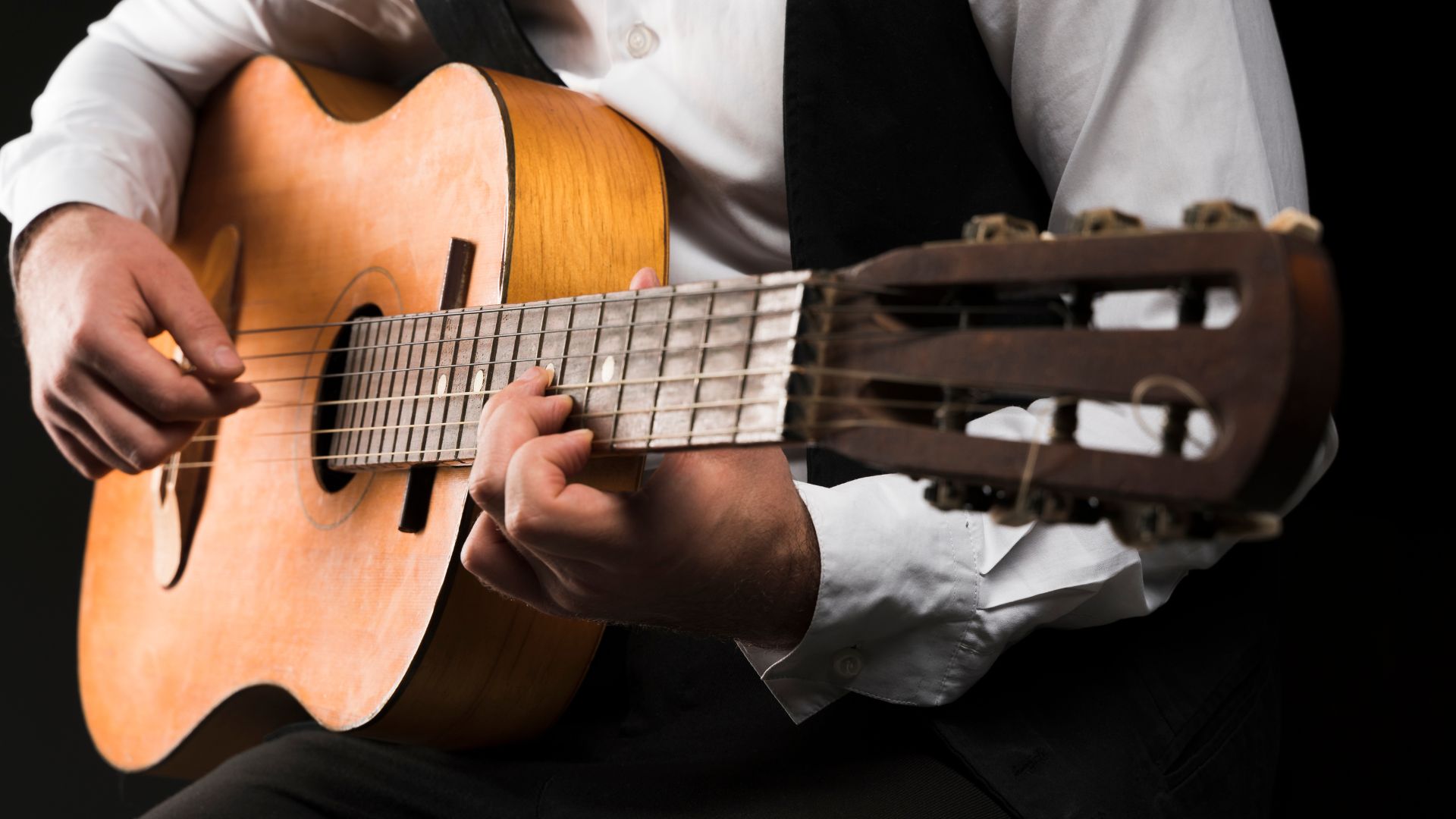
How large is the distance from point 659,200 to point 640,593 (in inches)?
17.9

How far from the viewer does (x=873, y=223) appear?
3.15 feet

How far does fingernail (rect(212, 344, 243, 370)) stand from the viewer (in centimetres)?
112

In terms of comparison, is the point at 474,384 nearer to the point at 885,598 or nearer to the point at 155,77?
the point at 885,598

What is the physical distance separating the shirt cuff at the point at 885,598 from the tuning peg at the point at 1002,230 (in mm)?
325

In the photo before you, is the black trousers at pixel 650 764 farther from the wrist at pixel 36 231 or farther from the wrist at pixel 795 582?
the wrist at pixel 36 231

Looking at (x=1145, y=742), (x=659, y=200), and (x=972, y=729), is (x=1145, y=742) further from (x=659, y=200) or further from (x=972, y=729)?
(x=659, y=200)

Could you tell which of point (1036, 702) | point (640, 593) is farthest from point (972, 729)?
point (640, 593)

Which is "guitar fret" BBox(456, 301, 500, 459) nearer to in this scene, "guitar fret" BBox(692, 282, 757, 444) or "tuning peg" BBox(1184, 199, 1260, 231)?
"guitar fret" BBox(692, 282, 757, 444)

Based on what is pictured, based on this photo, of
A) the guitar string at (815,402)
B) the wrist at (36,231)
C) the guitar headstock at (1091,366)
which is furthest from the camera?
the wrist at (36,231)

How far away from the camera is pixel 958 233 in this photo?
96 cm

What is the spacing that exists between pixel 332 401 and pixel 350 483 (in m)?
0.08

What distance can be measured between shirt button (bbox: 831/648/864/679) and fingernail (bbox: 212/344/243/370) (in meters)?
0.68

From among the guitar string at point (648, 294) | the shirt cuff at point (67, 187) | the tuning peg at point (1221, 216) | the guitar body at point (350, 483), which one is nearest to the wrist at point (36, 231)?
the shirt cuff at point (67, 187)

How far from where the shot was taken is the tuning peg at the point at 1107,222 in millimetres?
506
